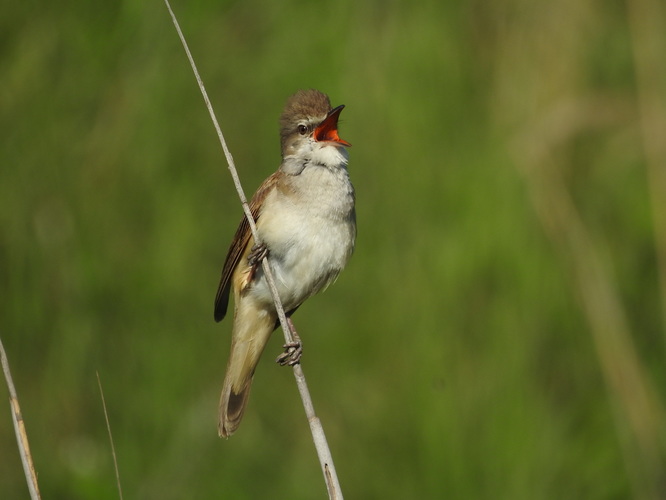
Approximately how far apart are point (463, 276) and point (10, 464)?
2.24m

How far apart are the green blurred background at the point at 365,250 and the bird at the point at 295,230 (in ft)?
2.08

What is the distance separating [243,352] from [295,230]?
0.63 m

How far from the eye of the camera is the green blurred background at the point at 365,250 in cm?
413

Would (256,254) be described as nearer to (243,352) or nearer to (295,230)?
(295,230)

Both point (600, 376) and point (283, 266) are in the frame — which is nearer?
point (283, 266)

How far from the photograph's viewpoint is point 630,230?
4961mm

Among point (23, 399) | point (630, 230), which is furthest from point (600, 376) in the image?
point (23, 399)

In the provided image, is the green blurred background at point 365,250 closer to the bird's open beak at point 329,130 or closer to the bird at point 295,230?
the bird at point 295,230

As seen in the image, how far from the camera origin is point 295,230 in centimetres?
358

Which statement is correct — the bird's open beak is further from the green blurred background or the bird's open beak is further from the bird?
the green blurred background

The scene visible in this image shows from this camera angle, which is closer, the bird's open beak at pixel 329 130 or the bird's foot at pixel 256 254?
the bird's foot at pixel 256 254

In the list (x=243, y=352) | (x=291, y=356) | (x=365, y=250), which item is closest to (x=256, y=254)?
(x=291, y=356)

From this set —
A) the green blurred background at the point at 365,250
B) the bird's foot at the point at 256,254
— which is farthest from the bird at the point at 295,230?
the green blurred background at the point at 365,250

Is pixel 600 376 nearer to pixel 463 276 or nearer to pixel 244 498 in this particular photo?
pixel 463 276
